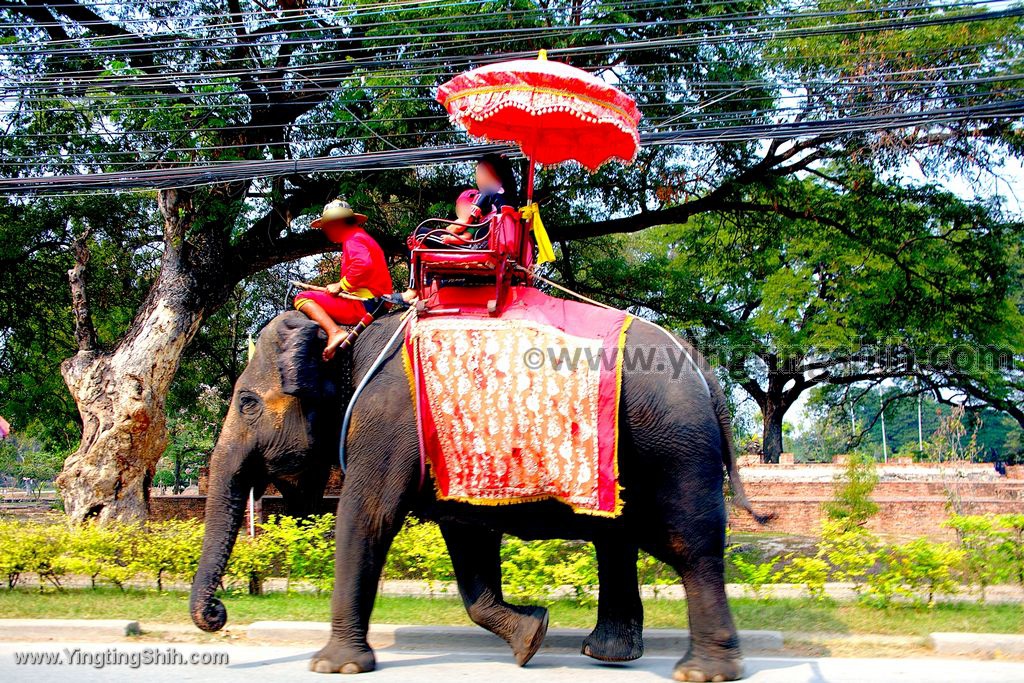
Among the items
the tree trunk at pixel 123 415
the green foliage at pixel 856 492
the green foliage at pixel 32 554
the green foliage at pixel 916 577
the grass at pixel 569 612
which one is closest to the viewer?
the grass at pixel 569 612

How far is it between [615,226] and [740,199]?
2.07 meters

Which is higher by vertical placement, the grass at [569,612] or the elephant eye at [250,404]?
the elephant eye at [250,404]

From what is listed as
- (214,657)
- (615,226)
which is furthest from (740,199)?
(214,657)

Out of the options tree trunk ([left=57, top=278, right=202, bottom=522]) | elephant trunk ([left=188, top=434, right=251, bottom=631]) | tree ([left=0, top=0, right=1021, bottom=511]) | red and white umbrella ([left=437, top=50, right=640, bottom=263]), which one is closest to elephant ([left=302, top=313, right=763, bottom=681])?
elephant trunk ([left=188, top=434, right=251, bottom=631])

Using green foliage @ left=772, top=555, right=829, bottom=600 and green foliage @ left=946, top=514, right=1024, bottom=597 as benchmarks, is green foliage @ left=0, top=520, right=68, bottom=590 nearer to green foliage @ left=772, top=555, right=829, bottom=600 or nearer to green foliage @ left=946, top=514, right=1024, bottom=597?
green foliage @ left=772, top=555, right=829, bottom=600

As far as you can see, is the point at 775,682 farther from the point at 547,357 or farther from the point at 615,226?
the point at 615,226

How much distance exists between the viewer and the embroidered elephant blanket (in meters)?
5.51

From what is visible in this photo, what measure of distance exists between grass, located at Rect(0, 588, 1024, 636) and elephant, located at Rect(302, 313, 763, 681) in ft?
5.43

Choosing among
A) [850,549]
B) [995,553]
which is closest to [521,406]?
[850,549]

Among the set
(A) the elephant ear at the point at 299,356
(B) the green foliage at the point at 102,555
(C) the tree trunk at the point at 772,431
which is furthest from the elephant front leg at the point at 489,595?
(C) the tree trunk at the point at 772,431

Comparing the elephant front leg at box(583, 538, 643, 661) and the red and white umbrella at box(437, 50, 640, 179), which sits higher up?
the red and white umbrella at box(437, 50, 640, 179)

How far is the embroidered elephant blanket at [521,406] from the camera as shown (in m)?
5.51

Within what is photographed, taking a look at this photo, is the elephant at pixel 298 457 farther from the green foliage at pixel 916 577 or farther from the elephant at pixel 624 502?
the green foliage at pixel 916 577

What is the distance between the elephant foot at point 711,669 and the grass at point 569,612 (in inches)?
67.5
